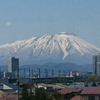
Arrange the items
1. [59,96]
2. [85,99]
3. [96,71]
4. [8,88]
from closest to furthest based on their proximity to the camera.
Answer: [59,96] → [85,99] → [8,88] → [96,71]

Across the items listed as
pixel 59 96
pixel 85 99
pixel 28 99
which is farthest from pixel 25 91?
pixel 85 99

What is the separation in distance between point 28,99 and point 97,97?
8.48m

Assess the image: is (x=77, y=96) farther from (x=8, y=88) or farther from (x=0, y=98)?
(x=8, y=88)

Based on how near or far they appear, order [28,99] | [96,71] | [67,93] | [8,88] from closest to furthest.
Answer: [28,99] < [67,93] < [8,88] < [96,71]

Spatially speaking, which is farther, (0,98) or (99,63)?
(99,63)

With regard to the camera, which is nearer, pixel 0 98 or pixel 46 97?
pixel 46 97

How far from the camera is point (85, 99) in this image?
112ft

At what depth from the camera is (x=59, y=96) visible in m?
30.7

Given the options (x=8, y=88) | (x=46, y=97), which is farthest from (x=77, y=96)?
(x=8, y=88)

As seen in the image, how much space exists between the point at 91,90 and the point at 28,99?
8798mm

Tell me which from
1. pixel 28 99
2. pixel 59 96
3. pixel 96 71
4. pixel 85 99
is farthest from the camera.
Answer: pixel 96 71

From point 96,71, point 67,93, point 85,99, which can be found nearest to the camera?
A: point 85,99

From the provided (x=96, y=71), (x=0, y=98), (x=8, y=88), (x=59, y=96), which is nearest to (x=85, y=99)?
(x=59, y=96)

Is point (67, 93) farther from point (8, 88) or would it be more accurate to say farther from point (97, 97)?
point (8, 88)
